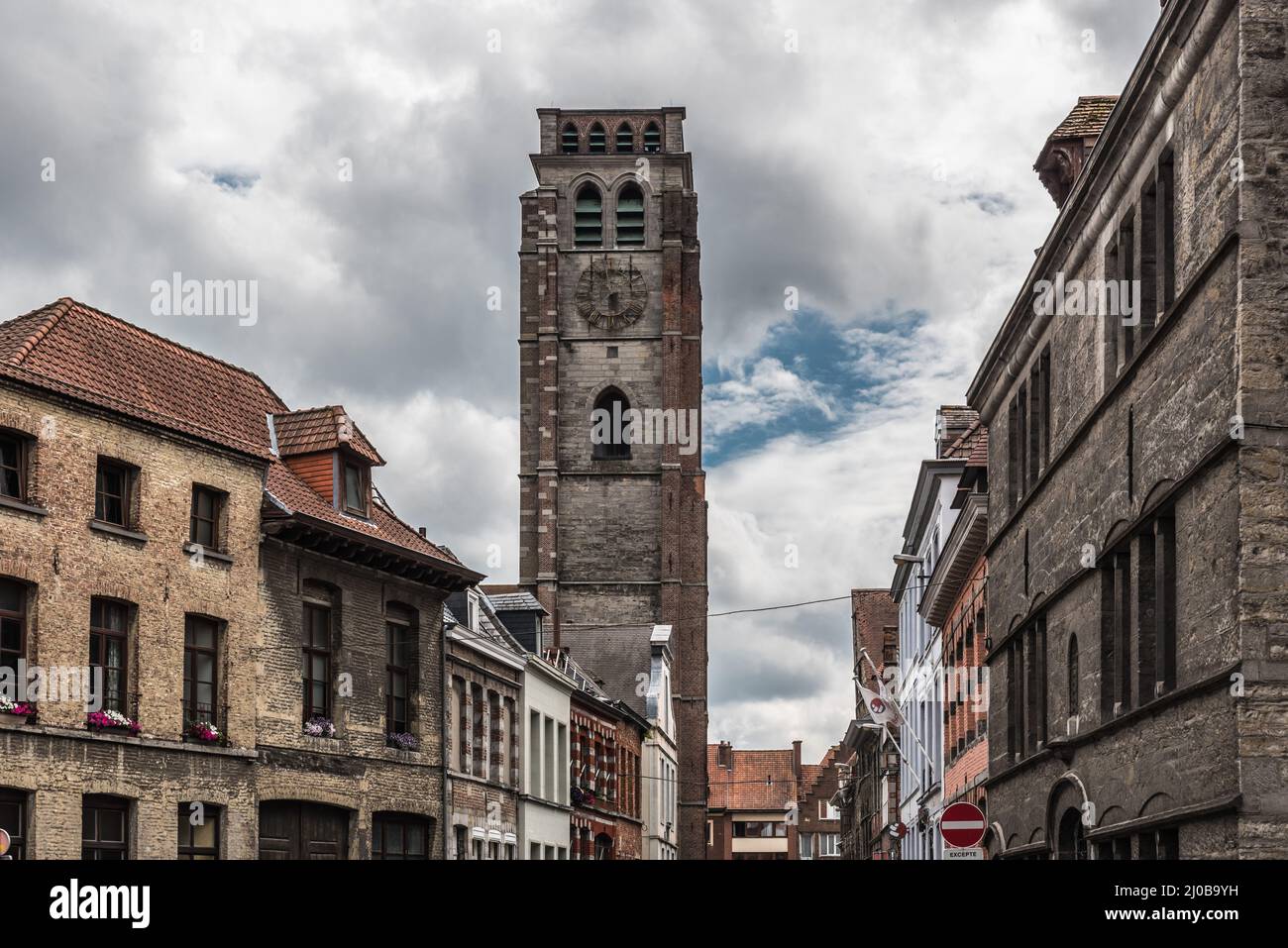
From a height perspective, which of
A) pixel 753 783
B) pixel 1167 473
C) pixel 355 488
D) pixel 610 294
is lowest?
pixel 753 783

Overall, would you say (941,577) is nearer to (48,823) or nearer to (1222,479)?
(48,823)

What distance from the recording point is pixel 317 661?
32.2 m

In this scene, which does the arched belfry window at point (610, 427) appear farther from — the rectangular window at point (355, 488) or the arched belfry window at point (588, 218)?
the rectangular window at point (355, 488)

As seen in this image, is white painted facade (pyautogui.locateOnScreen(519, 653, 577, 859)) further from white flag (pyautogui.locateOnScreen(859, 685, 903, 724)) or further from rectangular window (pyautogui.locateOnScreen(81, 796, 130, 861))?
rectangular window (pyautogui.locateOnScreen(81, 796, 130, 861))

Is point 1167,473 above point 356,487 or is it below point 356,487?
below

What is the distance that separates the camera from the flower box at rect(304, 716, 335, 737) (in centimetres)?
3127

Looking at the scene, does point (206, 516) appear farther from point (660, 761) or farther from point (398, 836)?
point (660, 761)

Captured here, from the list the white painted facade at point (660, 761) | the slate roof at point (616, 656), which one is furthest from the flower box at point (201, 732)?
the slate roof at point (616, 656)

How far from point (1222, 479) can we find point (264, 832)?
66.1ft

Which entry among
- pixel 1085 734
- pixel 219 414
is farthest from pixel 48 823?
pixel 1085 734

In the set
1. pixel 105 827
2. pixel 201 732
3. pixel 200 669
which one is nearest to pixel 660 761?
pixel 200 669

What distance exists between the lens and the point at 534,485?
76250 millimetres

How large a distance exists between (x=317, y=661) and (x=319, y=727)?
53.3 inches

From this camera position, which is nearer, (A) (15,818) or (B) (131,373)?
(A) (15,818)
